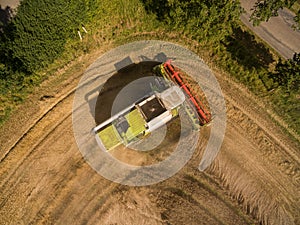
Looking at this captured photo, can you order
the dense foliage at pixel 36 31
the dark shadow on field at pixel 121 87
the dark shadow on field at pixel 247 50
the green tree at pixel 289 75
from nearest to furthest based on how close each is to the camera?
the dense foliage at pixel 36 31 < the green tree at pixel 289 75 < the dark shadow on field at pixel 121 87 < the dark shadow on field at pixel 247 50

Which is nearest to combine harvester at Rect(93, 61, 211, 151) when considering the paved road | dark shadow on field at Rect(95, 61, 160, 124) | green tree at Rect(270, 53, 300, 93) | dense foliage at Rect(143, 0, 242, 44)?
dark shadow on field at Rect(95, 61, 160, 124)

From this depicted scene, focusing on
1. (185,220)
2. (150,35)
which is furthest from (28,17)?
(185,220)

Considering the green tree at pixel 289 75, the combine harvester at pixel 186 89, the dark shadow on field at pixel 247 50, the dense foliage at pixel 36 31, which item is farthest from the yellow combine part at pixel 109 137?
the green tree at pixel 289 75

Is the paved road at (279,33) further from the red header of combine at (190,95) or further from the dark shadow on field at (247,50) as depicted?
the red header of combine at (190,95)

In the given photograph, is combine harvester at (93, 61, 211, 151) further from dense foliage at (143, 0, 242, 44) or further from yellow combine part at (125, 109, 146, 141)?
dense foliage at (143, 0, 242, 44)

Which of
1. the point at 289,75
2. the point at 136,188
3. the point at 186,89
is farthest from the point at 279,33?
the point at 136,188

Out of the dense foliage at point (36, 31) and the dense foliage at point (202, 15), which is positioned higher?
the dense foliage at point (36, 31)
